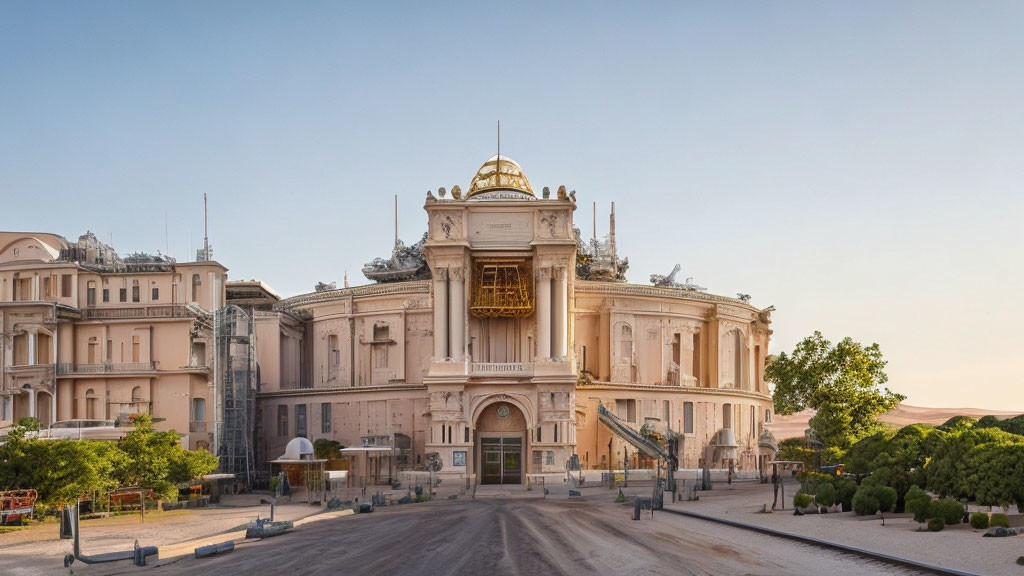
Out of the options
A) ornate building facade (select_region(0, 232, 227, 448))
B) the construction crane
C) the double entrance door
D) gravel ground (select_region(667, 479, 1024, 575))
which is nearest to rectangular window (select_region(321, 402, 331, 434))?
ornate building facade (select_region(0, 232, 227, 448))

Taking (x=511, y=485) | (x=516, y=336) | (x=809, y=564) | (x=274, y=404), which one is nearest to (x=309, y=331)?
(x=274, y=404)

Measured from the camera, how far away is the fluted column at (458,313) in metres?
79.2

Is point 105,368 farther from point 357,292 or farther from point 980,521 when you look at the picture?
point 980,521

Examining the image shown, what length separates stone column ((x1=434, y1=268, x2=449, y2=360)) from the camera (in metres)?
A: 79.2

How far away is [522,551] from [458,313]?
4428cm

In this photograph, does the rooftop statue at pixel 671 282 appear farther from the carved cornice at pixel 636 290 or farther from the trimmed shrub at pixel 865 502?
the trimmed shrub at pixel 865 502

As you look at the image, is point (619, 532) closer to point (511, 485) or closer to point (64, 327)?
point (511, 485)

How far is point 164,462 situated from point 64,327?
29036 mm

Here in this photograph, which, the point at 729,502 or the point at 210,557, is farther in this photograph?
the point at 729,502

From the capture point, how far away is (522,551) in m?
36.0

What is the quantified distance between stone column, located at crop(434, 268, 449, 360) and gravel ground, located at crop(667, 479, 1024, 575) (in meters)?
26.5

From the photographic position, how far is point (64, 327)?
270 feet

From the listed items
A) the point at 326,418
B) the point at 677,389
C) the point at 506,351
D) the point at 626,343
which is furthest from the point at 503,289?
the point at 326,418

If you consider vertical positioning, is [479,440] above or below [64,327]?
below
